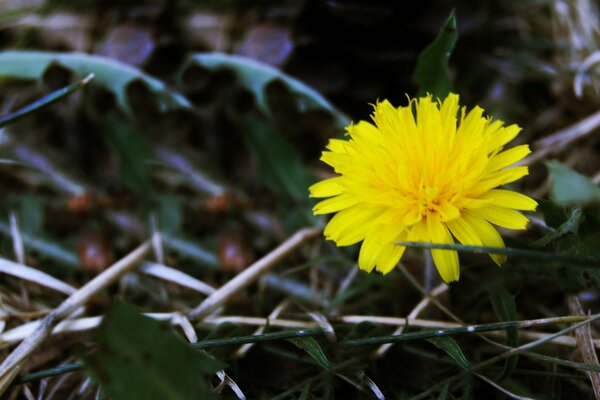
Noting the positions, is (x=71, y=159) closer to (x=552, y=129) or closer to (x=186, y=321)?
(x=186, y=321)

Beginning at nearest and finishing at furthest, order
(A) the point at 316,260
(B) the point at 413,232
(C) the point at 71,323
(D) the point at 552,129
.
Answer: (B) the point at 413,232
(C) the point at 71,323
(A) the point at 316,260
(D) the point at 552,129

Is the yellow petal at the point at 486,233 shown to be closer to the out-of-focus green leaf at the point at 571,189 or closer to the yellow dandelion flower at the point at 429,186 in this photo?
the yellow dandelion flower at the point at 429,186

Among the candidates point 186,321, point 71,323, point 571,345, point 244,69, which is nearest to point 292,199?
point 244,69

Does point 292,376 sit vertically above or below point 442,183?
below

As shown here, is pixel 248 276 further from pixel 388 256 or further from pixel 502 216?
pixel 502 216

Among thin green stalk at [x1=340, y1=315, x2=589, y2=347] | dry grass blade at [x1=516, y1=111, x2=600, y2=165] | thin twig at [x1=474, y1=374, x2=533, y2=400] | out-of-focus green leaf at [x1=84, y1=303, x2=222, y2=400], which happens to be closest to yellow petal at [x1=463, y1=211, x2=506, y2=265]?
thin green stalk at [x1=340, y1=315, x2=589, y2=347]

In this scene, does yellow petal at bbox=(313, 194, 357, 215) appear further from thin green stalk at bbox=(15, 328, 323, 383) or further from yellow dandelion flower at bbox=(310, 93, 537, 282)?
thin green stalk at bbox=(15, 328, 323, 383)

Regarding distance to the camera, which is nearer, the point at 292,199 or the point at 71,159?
the point at 292,199

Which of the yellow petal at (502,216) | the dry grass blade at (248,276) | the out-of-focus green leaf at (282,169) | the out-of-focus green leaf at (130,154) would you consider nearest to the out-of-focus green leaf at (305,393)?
the dry grass blade at (248,276)

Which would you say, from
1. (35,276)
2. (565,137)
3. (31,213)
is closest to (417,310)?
(565,137)
